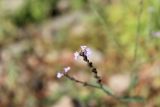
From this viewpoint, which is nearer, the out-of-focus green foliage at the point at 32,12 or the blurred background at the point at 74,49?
the blurred background at the point at 74,49

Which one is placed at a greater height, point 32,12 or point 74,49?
point 32,12

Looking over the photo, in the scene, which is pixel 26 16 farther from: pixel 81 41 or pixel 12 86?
pixel 12 86

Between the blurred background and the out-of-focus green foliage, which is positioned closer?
the blurred background

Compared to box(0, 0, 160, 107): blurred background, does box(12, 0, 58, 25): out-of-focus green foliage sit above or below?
above

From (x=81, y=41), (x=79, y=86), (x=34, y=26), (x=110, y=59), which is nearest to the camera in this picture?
(x=79, y=86)

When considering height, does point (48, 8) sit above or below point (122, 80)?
above

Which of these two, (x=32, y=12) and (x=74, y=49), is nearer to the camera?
(x=74, y=49)

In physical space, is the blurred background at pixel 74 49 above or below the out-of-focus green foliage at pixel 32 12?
below

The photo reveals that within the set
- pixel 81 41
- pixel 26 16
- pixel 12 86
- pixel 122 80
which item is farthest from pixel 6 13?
pixel 122 80
